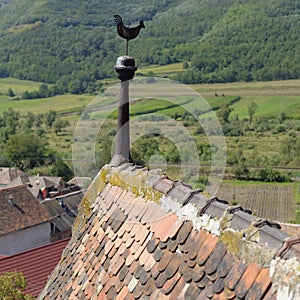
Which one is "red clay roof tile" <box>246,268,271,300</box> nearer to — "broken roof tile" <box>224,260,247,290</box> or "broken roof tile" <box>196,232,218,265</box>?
"broken roof tile" <box>224,260,247,290</box>

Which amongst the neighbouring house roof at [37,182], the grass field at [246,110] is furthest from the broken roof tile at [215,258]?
the grass field at [246,110]

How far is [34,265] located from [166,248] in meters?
11.7

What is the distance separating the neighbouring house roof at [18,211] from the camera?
29.8 metres

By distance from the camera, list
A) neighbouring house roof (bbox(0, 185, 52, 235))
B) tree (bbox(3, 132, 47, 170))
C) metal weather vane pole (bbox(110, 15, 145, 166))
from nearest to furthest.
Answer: metal weather vane pole (bbox(110, 15, 145, 166))
neighbouring house roof (bbox(0, 185, 52, 235))
tree (bbox(3, 132, 47, 170))

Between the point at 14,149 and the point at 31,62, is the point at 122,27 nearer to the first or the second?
the point at 14,149

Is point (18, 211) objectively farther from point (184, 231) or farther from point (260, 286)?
point (260, 286)

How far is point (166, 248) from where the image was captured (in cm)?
374

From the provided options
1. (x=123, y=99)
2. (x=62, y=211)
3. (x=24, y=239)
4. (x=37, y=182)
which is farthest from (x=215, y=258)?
(x=37, y=182)

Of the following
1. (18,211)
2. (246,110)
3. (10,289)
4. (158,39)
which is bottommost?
(246,110)

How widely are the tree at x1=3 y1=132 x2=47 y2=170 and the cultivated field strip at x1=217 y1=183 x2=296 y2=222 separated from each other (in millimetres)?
31654

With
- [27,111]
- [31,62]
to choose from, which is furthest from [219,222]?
[31,62]

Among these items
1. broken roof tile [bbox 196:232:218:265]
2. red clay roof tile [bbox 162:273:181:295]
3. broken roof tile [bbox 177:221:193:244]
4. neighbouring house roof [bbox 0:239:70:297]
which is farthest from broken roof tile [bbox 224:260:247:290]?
neighbouring house roof [bbox 0:239:70:297]

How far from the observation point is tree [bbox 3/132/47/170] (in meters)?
82.4

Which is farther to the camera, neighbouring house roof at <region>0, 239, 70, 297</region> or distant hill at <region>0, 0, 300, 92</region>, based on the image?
distant hill at <region>0, 0, 300, 92</region>
